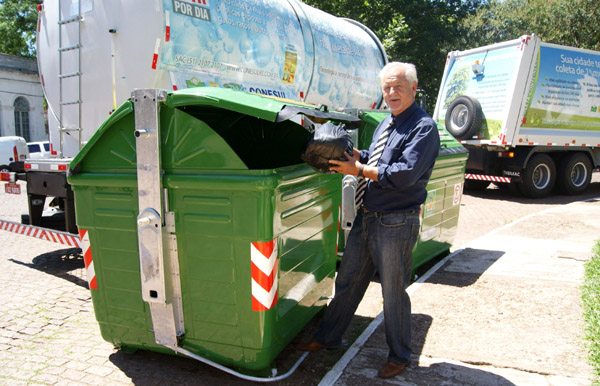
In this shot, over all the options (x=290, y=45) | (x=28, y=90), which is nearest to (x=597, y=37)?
(x=290, y=45)

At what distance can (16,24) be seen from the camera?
28297mm

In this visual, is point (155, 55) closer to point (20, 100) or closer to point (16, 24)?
point (20, 100)

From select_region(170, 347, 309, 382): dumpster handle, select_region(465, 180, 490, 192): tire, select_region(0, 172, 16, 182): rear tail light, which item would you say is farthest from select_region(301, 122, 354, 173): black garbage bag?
select_region(465, 180, 490, 192): tire

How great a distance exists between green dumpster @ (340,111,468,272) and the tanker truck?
548 millimetres

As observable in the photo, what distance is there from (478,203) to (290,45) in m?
6.37

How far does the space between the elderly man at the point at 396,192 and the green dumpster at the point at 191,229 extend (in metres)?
0.43

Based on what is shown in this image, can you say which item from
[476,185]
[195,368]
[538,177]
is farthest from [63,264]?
[538,177]

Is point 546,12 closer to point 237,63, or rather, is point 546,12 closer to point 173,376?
point 237,63

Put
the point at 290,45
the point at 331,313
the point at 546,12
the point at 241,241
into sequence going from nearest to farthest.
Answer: the point at 241,241, the point at 331,313, the point at 290,45, the point at 546,12

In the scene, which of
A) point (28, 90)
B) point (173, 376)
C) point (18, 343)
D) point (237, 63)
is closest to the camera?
point (173, 376)

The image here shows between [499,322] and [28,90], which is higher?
[28,90]

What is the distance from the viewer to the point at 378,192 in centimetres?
280

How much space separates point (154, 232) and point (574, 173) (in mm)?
11730

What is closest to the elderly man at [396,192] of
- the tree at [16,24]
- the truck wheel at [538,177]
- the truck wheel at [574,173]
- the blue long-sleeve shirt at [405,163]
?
the blue long-sleeve shirt at [405,163]
